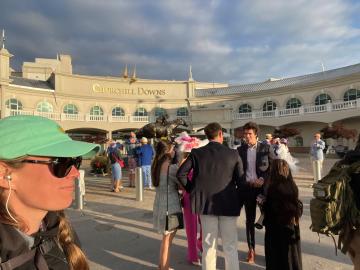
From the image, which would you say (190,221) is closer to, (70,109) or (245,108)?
(70,109)

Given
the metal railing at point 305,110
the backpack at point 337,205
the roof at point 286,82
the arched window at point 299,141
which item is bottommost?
the backpack at point 337,205

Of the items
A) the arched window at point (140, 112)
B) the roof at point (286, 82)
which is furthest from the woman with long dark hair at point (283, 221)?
the arched window at point (140, 112)

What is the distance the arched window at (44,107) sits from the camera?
120 ft

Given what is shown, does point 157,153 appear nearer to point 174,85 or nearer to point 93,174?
point 93,174

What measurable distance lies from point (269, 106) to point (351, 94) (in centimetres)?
943

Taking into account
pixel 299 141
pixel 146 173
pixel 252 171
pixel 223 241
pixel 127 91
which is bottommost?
pixel 223 241

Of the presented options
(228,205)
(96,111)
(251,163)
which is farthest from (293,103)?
(228,205)

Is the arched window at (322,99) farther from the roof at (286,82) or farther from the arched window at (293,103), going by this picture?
the arched window at (293,103)

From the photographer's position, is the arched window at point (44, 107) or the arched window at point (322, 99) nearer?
the arched window at point (322, 99)

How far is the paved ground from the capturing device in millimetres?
4906

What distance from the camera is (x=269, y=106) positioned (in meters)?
40.4

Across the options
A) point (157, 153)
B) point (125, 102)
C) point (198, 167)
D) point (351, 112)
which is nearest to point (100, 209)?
point (157, 153)

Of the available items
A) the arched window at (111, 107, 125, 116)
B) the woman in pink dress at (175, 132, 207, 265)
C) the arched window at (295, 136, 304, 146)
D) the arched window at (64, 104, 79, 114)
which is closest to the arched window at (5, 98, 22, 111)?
the arched window at (64, 104, 79, 114)

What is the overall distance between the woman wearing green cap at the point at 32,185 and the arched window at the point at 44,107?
38107mm
